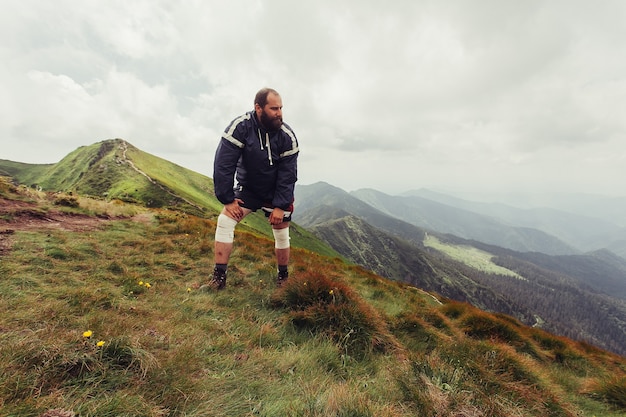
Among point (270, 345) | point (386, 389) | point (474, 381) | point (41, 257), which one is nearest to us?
point (386, 389)

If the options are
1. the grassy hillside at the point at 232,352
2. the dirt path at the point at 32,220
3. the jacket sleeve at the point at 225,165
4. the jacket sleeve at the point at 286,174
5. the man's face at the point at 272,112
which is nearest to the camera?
the grassy hillside at the point at 232,352

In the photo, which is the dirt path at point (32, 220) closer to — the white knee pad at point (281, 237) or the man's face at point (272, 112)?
the white knee pad at point (281, 237)

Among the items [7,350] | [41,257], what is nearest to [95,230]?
[41,257]

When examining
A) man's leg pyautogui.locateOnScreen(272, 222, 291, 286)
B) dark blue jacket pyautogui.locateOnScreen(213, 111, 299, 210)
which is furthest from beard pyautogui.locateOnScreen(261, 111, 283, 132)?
man's leg pyautogui.locateOnScreen(272, 222, 291, 286)

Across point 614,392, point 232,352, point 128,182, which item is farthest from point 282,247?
point 128,182

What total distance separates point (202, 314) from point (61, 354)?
2.18 meters

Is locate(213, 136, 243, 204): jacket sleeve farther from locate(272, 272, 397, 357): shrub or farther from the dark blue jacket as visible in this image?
locate(272, 272, 397, 357): shrub

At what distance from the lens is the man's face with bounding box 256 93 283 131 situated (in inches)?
216

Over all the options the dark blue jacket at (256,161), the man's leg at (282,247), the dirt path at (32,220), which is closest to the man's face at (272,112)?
the dark blue jacket at (256,161)

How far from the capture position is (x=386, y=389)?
10.5 feet

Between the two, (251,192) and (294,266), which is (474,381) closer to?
(251,192)

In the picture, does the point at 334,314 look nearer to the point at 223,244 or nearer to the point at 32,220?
the point at 223,244

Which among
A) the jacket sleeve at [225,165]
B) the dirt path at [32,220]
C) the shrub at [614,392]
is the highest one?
the jacket sleeve at [225,165]

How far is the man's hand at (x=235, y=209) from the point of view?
5742 mm
